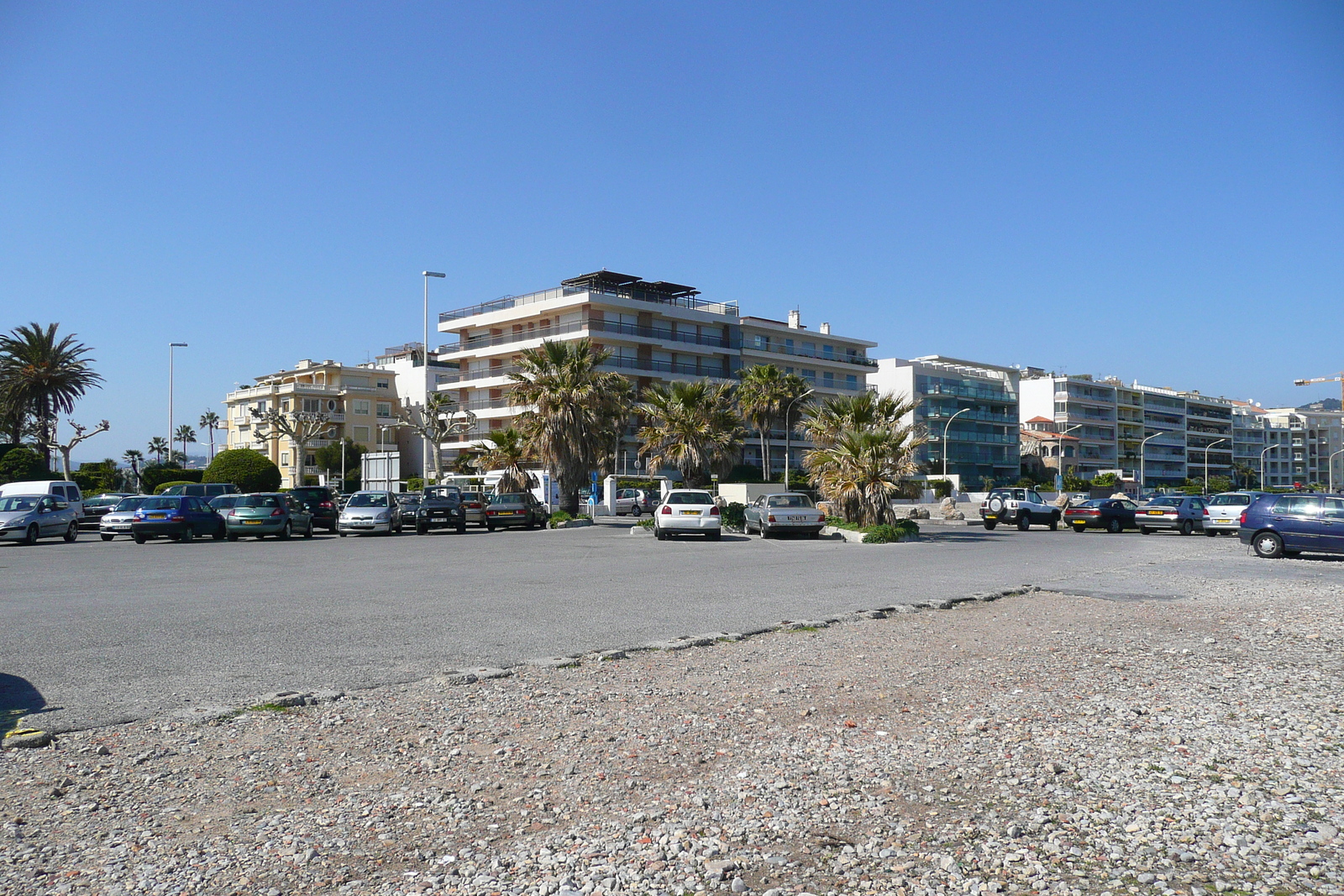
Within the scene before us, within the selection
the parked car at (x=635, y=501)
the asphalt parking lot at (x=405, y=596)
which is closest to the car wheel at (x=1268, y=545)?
the asphalt parking lot at (x=405, y=596)

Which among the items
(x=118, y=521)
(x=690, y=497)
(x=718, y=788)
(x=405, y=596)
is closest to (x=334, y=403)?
(x=118, y=521)

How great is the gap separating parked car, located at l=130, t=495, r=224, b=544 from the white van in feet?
16.9

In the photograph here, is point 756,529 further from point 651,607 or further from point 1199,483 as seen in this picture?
point 1199,483

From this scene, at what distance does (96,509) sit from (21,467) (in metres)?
20.8

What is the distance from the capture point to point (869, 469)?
97.0 feet

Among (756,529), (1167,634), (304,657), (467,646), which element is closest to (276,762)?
(304,657)

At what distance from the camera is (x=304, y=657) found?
8.84 metres

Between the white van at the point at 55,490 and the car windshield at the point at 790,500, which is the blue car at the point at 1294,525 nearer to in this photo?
the car windshield at the point at 790,500

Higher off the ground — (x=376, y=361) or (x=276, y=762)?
(x=376, y=361)

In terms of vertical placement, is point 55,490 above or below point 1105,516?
above

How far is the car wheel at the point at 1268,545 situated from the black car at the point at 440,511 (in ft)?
83.8

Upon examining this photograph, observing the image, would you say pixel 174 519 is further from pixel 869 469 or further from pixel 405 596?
pixel 869 469

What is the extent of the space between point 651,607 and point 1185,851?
893 centimetres

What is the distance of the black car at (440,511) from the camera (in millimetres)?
36406
